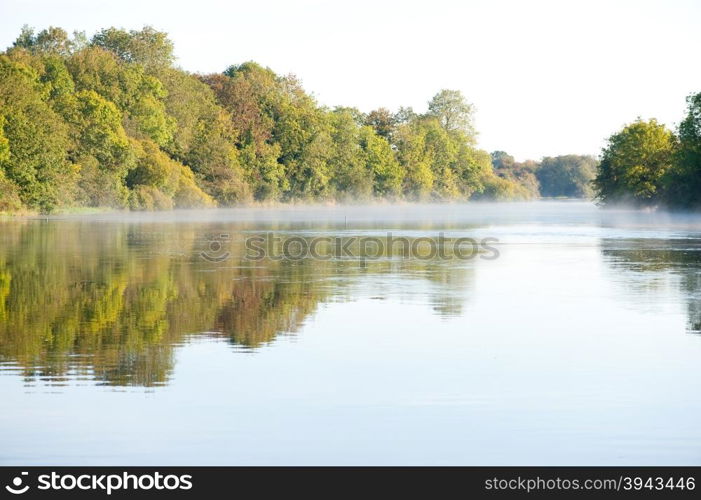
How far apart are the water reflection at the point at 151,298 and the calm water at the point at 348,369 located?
0.06 m

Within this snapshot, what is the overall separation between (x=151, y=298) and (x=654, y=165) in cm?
8806

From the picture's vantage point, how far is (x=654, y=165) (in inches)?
3962

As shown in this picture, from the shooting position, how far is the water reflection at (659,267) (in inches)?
762

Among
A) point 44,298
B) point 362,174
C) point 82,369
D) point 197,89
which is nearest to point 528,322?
point 82,369

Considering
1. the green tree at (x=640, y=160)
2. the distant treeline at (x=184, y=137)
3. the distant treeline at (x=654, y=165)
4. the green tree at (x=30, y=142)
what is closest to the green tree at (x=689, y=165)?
the distant treeline at (x=654, y=165)

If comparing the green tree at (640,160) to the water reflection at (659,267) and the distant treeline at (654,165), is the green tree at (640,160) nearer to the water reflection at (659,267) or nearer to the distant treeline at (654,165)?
the distant treeline at (654,165)

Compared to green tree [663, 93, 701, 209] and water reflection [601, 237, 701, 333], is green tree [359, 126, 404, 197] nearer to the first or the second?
green tree [663, 93, 701, 209]

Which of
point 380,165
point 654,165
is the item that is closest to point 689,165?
point 654,165

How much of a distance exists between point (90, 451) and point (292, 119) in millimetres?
117024

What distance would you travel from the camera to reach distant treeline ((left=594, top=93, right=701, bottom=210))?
83188mm

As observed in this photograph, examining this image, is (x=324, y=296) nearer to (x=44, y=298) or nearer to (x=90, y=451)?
(x=44, y=298)

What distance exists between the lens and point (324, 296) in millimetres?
19500

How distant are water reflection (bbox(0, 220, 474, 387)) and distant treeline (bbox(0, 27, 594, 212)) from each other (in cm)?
4012
